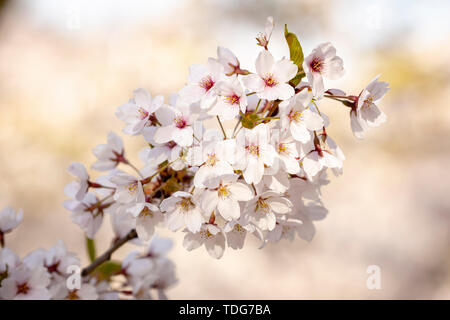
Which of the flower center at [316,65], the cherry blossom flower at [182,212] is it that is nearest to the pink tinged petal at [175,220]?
the cherry blossom flower at [182,212]

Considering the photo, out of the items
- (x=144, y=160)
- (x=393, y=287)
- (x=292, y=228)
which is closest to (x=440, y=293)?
(x=393, y=287)

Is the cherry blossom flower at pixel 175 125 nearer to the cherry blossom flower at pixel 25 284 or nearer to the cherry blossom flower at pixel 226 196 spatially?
the cherry blossom flower at pixel 226 196

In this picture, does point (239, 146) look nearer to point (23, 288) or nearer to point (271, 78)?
point (271, 78)

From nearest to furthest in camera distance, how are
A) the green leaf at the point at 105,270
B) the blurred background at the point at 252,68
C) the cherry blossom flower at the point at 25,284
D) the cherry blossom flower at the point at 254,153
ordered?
the cherry blossom flower at the point at 254,153 → the cherry blossom flower at the point at 25,284 → the green leaf at the point at 105,270 → the blurred background at the point at 252,68

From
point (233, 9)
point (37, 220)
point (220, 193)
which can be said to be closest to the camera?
point (220, 193)

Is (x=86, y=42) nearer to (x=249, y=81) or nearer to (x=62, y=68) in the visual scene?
(x=62, y=68)

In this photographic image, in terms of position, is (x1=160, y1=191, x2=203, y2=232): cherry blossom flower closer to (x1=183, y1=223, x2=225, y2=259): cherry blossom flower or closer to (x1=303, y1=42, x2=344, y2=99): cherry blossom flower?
(x1=183, y1=223, x2=225, y2=259): cherry blossom flower
